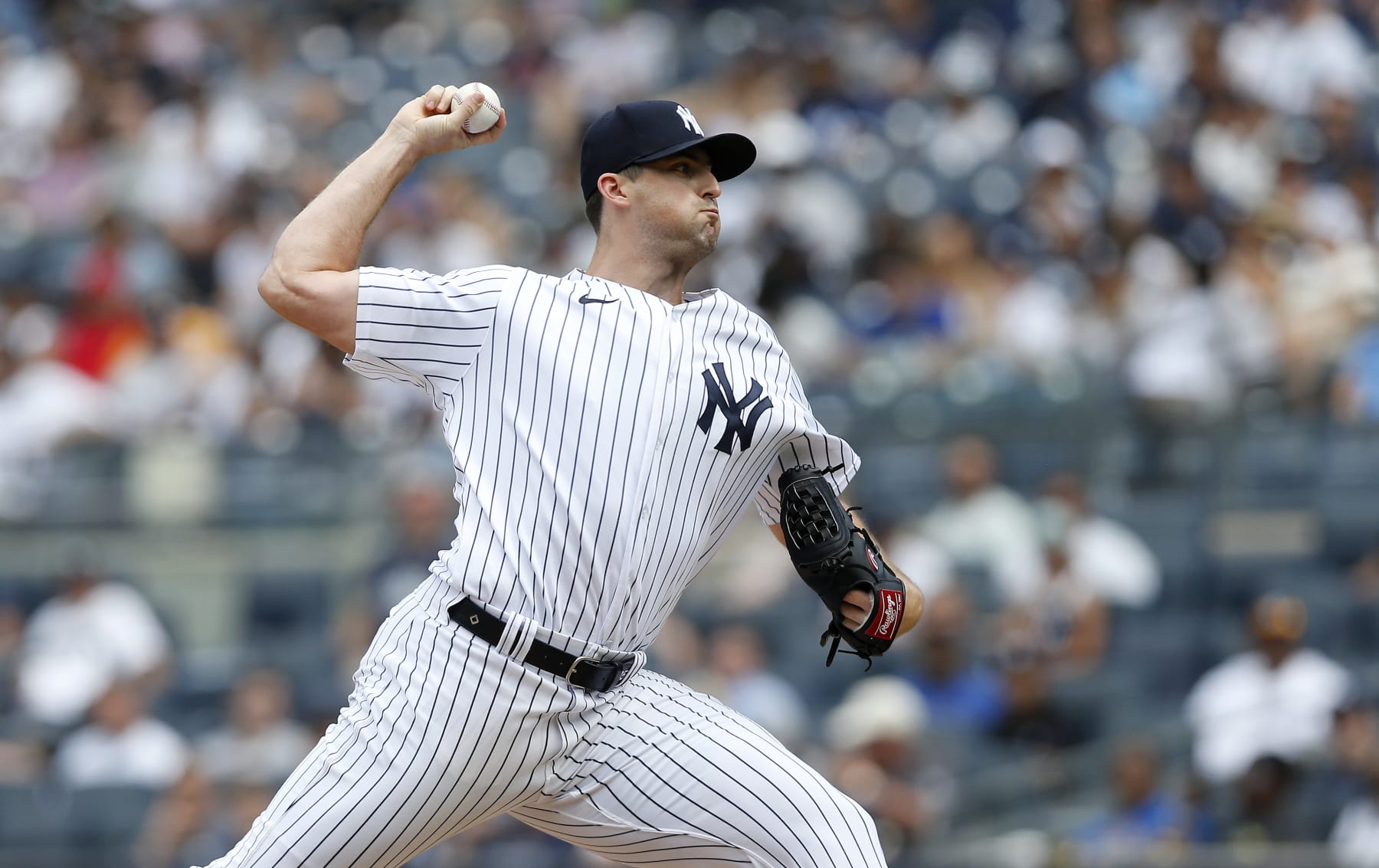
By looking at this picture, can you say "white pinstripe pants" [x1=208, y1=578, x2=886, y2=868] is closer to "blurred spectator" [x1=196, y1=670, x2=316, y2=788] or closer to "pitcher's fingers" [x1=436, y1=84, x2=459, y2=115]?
"pitcher's fingers" [x1=436, y1=84, x2=459, y2=115]

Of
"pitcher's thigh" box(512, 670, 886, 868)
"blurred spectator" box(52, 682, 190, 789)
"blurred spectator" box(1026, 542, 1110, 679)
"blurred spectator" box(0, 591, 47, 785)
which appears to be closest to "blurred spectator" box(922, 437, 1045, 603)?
"blurred spectator" box(1026, 542, 1110, 679)

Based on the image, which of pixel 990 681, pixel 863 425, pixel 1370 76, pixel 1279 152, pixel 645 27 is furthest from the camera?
pixel 645 27

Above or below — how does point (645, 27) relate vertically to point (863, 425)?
above

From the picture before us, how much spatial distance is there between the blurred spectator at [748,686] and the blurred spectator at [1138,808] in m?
1.18

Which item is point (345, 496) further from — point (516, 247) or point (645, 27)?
point (645, 27)

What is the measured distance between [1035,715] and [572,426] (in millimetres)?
4249

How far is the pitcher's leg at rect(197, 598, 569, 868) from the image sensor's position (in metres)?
3.16

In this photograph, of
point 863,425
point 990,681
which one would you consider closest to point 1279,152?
point 863,425

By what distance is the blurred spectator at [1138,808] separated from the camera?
6504 millimetres

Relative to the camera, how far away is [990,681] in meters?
7.29

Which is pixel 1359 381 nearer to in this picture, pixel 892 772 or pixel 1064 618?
pixel 1064 618

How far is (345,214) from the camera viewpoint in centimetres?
324

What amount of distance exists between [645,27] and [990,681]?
606 cm

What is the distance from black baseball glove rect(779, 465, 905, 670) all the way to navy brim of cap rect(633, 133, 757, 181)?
592 mm
